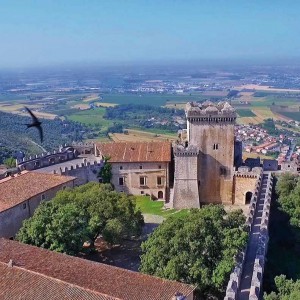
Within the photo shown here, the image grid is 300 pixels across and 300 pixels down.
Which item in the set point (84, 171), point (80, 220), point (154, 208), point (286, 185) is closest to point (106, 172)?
point (84, 171)

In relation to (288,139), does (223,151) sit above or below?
above

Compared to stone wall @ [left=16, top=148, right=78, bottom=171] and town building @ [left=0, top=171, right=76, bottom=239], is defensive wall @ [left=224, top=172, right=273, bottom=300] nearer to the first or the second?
town building @ [left=0, top=171, right=76, bottom=239]

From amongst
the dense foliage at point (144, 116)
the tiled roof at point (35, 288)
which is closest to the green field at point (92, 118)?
the dense foliage at point (144, 116)

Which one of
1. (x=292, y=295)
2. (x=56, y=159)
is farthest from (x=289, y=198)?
(x=56, y=159)

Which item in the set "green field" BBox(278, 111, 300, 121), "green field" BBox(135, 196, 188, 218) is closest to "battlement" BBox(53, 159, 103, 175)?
"green field" BBox(135, 196, 188, 218)

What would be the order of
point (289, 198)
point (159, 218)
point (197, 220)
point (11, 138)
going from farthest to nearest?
1. point (11, 138)
2. point (159, 218)
3. point (289, 198)
4. point (197, 220)

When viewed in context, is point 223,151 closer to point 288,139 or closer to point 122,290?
point 122,290

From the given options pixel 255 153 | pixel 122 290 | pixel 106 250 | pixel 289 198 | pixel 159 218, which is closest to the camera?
pixel 122 290
